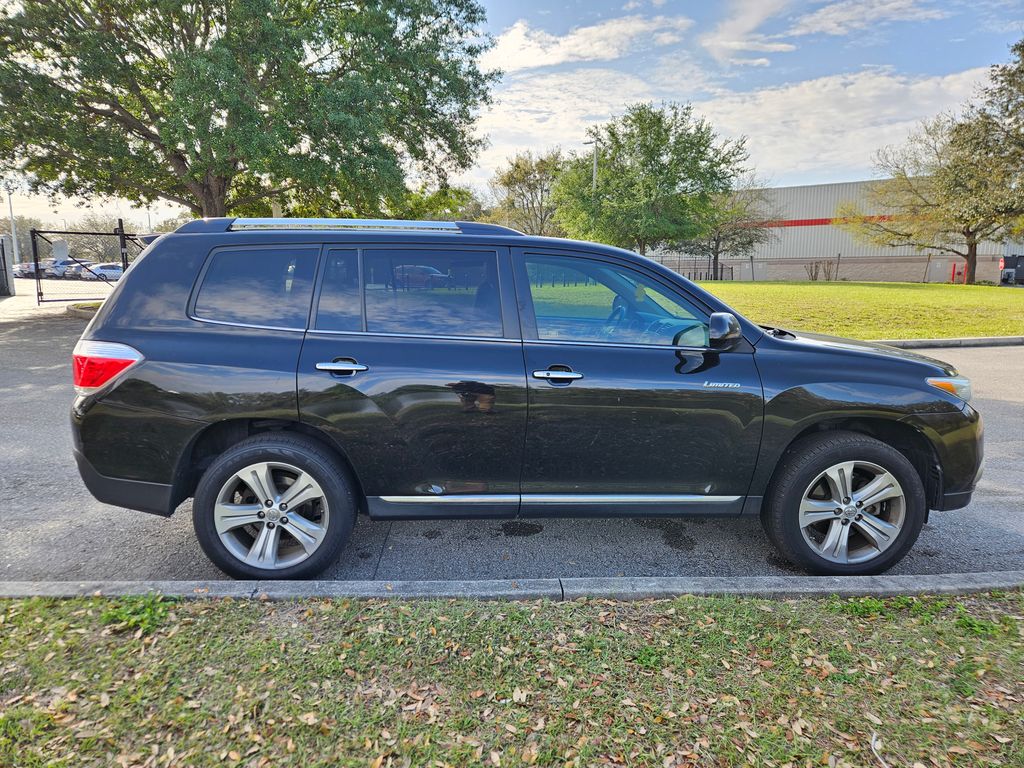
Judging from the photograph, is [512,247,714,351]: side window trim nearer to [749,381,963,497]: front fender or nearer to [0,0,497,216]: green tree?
[749,381,963,497]: front fender

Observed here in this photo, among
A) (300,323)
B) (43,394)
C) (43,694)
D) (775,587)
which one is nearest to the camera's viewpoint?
(43,694)

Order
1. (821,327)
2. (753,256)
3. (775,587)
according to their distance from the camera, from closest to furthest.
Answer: (775,587) < (821,327) < (753,256)

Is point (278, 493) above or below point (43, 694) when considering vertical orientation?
above

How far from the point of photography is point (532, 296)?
331cm

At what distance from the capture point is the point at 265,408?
3107 millimetres

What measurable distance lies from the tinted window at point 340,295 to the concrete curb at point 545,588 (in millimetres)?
1354

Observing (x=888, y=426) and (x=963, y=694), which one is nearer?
(x=963, y=694)

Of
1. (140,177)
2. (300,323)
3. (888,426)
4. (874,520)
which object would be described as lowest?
(874,520)

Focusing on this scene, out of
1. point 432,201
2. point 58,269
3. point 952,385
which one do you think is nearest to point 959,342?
point 952,385

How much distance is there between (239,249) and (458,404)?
149 cm

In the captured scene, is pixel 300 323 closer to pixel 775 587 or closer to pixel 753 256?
pixel 775 587

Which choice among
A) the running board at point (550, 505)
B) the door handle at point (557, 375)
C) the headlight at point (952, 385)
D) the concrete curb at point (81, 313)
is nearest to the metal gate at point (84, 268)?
the concrete curb at point (81, 313)

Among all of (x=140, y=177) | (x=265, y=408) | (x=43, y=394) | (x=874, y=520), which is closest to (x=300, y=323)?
(x=265, y=408)

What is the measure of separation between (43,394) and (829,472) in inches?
346
